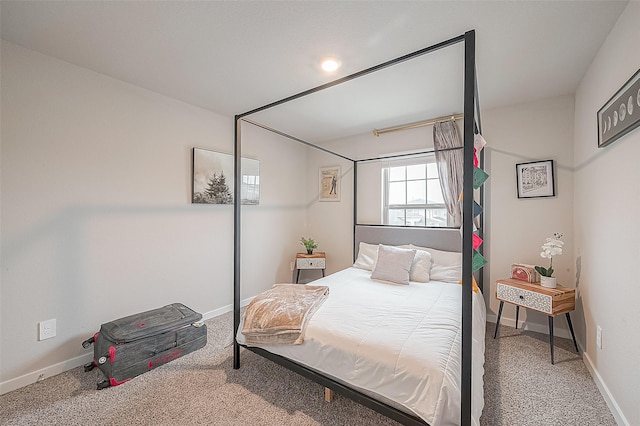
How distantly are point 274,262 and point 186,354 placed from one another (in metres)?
1.83

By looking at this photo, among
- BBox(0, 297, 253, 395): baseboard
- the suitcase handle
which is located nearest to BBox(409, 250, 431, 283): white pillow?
the suitcase handle

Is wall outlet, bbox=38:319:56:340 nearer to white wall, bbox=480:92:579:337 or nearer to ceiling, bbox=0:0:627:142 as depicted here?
ceiling, bbox=0:0:627:142

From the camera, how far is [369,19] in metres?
1.64

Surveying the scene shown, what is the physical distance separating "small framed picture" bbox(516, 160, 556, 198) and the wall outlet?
174 inches

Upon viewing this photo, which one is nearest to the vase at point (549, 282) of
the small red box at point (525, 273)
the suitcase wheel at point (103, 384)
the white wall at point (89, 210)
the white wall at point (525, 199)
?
the small red box at point (525, 273)

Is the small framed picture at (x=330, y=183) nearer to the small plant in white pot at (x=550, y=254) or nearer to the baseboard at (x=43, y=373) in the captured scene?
the small plant in white pot at (x=550, y=254)

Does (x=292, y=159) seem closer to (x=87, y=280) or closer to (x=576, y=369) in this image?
(x=87, y=280)

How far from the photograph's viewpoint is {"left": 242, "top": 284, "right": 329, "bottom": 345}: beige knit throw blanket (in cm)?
179

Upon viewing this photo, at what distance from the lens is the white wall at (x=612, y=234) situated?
1505 millimetres

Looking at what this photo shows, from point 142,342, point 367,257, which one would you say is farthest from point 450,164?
point 142,342

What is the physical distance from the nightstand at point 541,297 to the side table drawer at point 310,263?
2.22m

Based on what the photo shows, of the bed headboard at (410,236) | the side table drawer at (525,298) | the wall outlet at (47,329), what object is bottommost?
the wall outlet at (47,329)

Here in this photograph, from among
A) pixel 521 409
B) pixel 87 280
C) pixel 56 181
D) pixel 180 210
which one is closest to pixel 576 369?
pixel 521 409

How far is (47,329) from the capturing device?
6.79 feet
